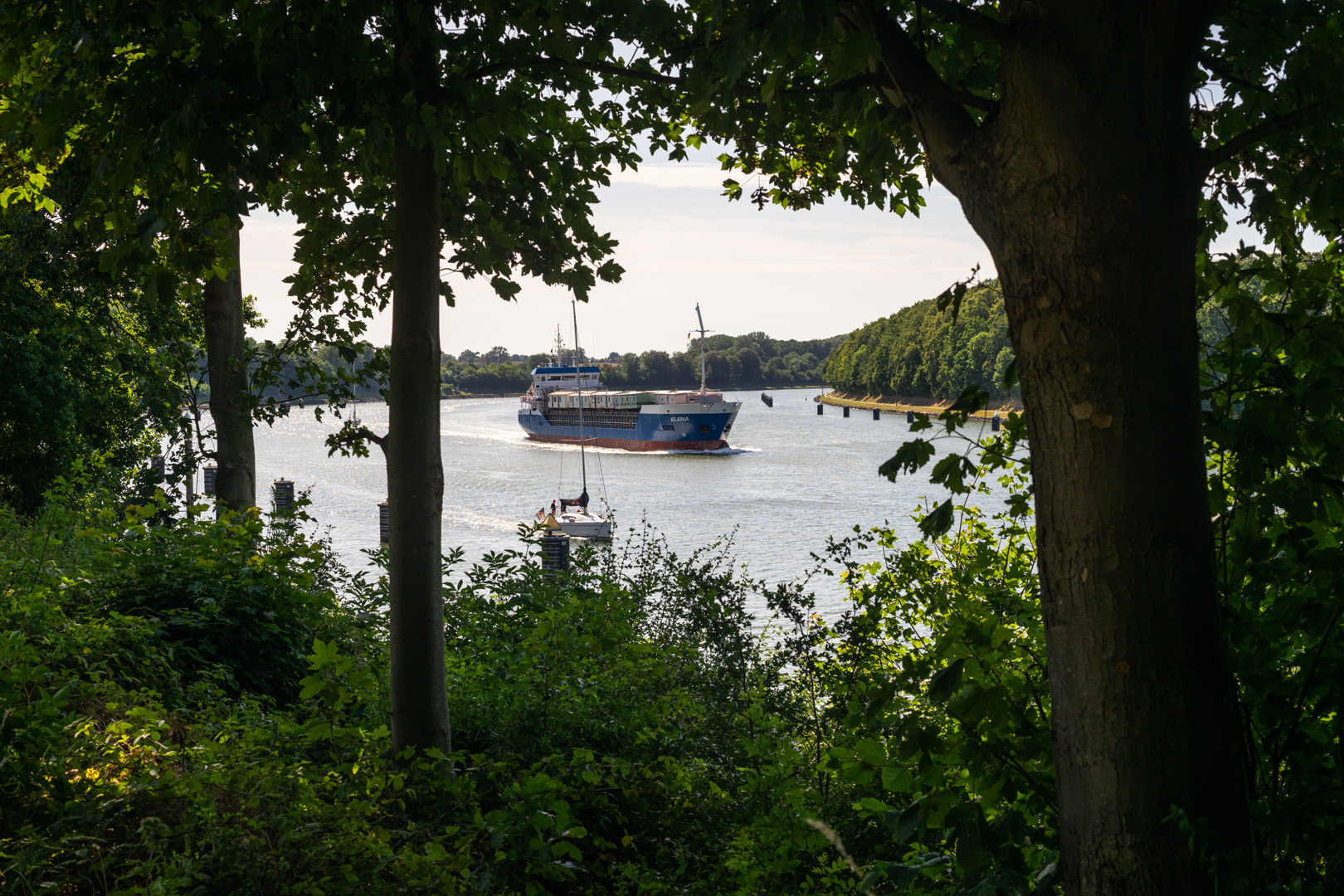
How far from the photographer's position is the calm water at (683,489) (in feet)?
77.8

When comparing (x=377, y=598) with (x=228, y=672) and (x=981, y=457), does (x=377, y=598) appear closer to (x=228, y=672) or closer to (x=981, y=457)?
(x=228, y=672)

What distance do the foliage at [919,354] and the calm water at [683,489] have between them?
567 cm

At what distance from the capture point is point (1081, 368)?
1.70m

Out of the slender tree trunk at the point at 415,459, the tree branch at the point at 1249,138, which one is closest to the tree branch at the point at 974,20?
the tree branch at the point at 1249,138

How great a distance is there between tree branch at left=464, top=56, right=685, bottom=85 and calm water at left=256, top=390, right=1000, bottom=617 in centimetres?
477

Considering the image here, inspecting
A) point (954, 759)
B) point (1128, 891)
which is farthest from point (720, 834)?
point (1128, 891)

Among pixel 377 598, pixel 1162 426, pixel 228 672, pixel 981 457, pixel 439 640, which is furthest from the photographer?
pixel 377 598

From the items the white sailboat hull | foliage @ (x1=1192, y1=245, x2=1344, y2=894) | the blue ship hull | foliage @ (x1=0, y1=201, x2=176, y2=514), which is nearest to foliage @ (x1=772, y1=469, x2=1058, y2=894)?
foliage @ (x1=1192, y1=245, x2=1344, y2=894)

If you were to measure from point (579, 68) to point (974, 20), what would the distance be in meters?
1.99

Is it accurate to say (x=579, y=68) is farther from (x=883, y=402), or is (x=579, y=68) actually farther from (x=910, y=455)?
(x=883, y=402)

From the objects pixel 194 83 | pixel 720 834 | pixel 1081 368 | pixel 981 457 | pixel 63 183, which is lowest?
→ pixel 720 834

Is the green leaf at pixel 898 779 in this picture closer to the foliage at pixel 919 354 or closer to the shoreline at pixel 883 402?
the foliage at pixel 919 354

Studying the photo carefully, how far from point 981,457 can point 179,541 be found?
5.10m

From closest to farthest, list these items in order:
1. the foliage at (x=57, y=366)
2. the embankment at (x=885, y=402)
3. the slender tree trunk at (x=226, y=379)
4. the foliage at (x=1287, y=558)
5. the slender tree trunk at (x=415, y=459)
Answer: the foliage at (x=1287, y=558) → the slender tree trunk at (x=415, y=459) → the slender tree trunk at (x=226, y=379) → the foliage at (x=57, y=366) → the embankment at (x=885, y=402)
